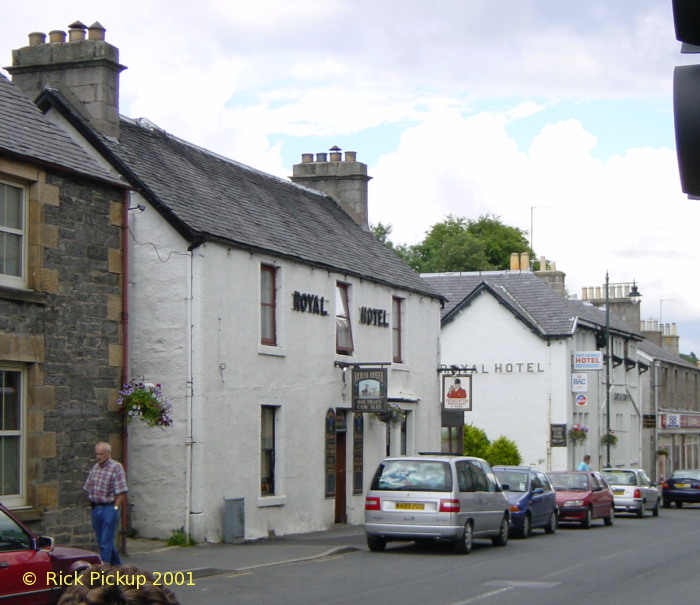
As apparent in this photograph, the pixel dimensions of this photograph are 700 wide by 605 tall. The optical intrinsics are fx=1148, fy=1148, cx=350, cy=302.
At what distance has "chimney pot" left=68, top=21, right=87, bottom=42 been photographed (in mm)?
21484

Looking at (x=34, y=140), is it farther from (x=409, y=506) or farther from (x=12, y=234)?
(x=409, y=506)

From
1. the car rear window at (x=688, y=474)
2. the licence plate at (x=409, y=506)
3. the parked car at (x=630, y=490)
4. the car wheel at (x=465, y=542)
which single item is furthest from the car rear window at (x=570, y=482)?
the car rear window at (x=688, y=474)

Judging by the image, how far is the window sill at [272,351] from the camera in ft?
74.1

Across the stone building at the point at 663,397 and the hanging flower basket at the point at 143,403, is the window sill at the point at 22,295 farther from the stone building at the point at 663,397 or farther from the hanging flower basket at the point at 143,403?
the stone building at the point at 663,397

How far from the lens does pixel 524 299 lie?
153 feet

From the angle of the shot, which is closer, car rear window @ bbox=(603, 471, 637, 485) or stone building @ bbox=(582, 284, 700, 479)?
car rear window @ bbox=(603, 471, 637, 485)

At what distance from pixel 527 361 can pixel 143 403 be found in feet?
93.3

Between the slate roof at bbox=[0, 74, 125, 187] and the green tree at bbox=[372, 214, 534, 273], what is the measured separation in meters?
50.3

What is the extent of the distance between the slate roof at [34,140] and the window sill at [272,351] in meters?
5.27

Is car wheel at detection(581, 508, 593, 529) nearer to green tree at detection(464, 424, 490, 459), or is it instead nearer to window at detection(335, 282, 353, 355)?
window at detection(335, 282, 353, 355)

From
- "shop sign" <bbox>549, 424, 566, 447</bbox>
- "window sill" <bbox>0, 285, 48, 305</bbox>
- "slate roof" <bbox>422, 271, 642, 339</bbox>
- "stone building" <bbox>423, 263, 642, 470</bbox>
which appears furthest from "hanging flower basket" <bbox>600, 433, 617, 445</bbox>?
"window sill" <bbox>0, 285, 48, 305</bbox>

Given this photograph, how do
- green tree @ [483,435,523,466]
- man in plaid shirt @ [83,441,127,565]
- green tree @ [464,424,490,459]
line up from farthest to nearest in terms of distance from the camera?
green tree @ [483,435,523,466]
green tree @ [464,424,490,459]
man in plaid shirt @ [83,441,127,565]

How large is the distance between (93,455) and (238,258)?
5.50 meters

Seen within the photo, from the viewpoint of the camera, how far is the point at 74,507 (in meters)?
17.1
